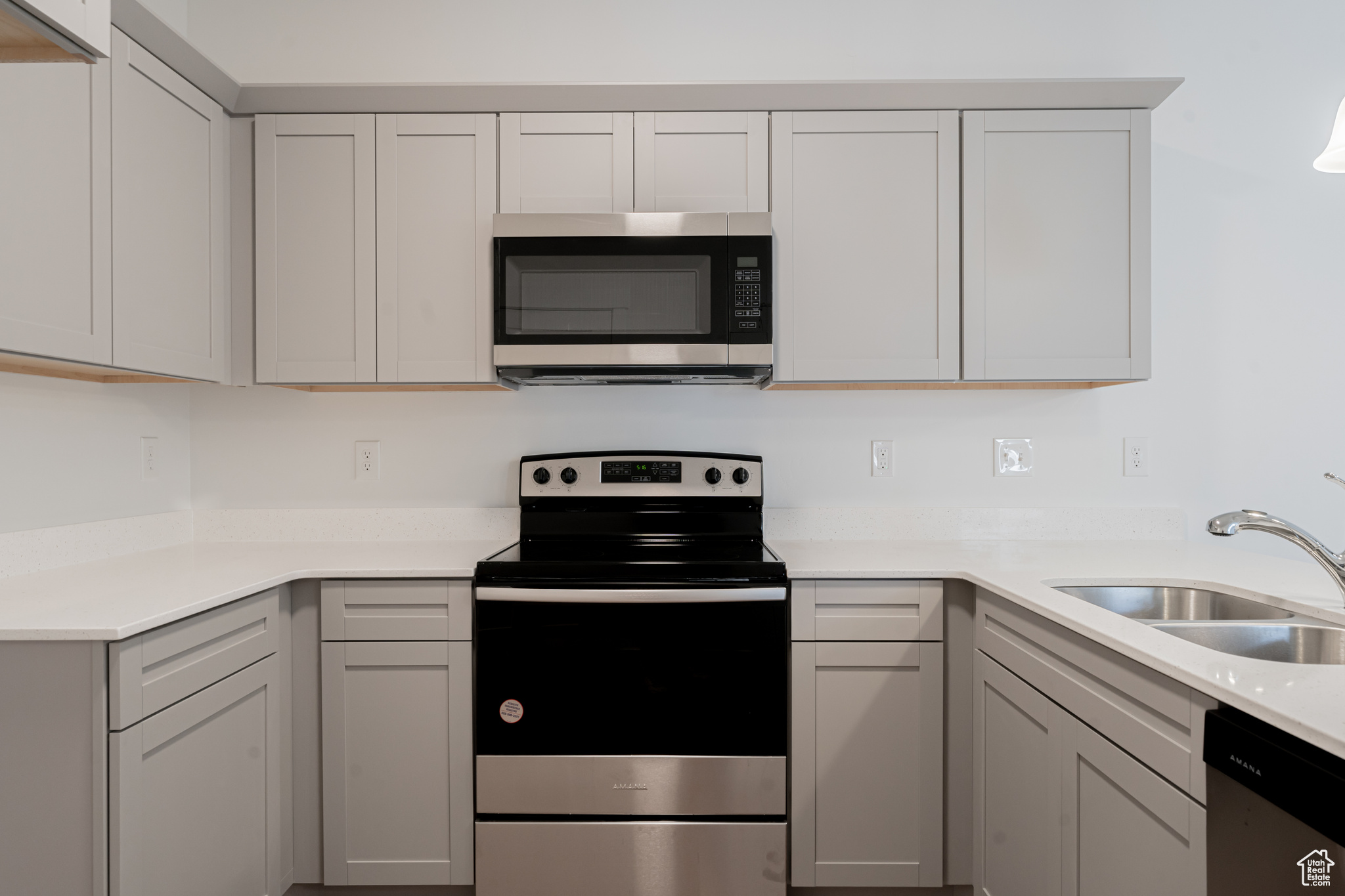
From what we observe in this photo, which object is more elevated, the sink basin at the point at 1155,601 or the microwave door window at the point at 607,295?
the microwave door window at the point at 607,295

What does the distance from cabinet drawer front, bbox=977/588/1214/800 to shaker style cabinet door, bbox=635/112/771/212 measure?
1.25m

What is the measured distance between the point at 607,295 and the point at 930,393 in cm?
109

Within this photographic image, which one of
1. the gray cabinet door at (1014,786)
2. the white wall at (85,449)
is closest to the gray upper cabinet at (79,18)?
the white wall at (85,449)

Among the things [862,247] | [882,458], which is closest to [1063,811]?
[882,458]

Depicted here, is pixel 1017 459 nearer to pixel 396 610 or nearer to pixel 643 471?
pixel 643 471

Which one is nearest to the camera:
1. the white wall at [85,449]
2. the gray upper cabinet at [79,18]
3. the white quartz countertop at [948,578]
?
the gray upper cabinet at [79,18]

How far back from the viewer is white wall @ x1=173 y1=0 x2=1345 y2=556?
85.4 inches

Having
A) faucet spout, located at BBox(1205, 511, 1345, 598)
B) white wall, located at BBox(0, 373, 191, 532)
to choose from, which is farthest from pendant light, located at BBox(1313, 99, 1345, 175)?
white wall, located at BBox(0, 373, 191, 532)

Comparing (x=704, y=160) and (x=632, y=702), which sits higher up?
(x=704, y=160)

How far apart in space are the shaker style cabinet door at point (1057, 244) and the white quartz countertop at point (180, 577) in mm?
1559

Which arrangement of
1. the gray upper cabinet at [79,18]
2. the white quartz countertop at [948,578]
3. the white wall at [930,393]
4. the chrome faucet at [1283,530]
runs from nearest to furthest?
the gray upper cabinet at [79,18], the white quartz countertop at [948,578], the chrome faucet at [1283,530], the white wall at [930,393]

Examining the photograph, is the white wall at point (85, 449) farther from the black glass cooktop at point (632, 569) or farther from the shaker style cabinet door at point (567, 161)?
the shaker style cabinet door at point (567, 161)

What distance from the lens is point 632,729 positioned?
1.65m

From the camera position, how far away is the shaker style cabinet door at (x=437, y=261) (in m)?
1.90
